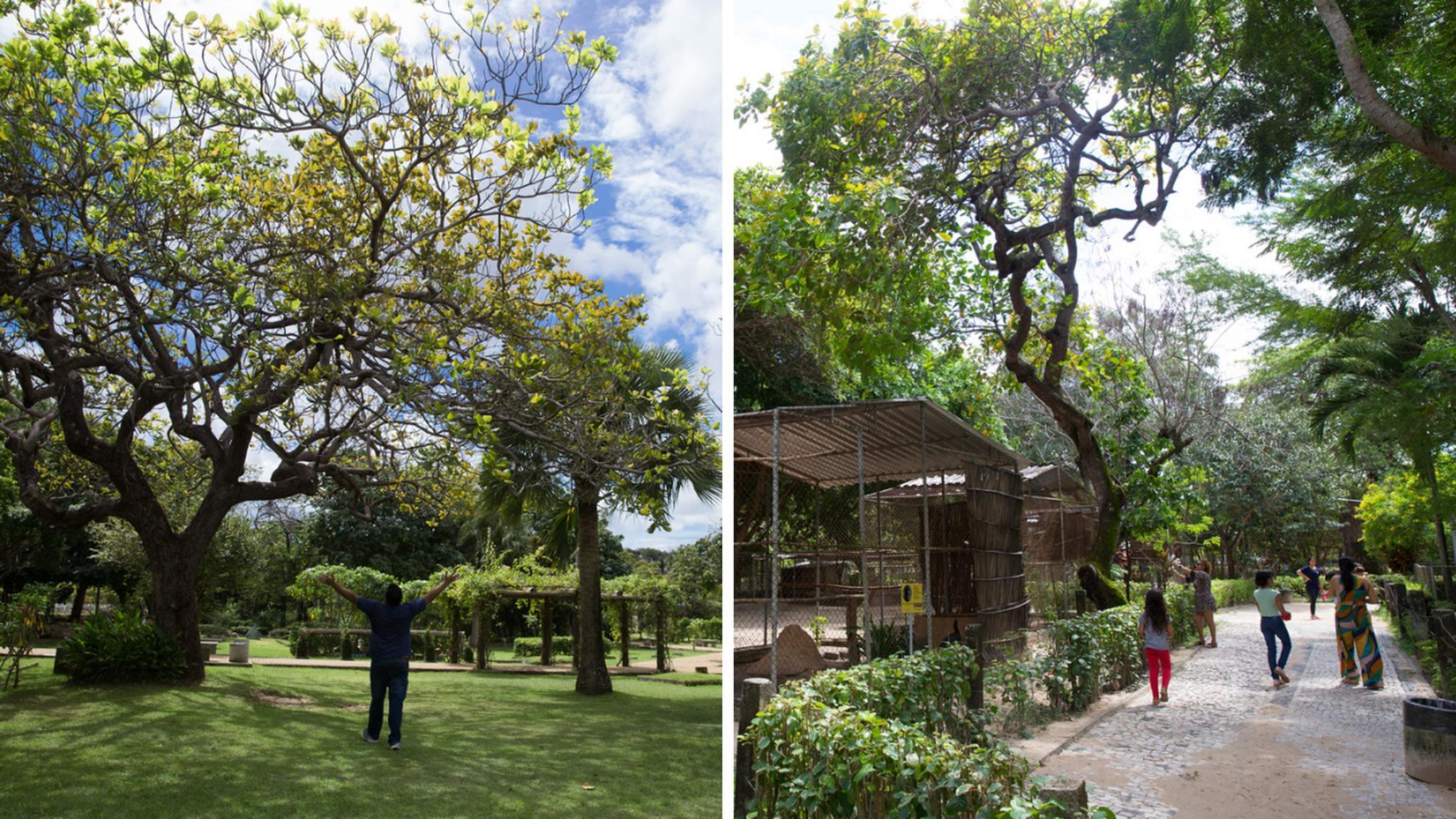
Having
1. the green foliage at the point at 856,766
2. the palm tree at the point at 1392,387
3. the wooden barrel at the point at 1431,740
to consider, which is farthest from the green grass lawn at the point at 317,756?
the palm tree at the point at 1392,387

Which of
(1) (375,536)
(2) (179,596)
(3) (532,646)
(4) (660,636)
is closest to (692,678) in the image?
(4) (660,636)

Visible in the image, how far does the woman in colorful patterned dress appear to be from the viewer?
22.8 feet

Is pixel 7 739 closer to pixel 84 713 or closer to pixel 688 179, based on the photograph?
pixel 84 713

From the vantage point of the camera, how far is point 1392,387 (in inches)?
342

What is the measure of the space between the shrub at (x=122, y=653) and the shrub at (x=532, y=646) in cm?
512

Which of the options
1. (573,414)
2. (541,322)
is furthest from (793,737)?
(541,322)

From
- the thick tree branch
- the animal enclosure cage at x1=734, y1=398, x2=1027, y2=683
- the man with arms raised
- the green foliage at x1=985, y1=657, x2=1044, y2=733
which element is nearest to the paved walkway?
the green foliage at x1=985, y1=657, x2=1044, y2=733

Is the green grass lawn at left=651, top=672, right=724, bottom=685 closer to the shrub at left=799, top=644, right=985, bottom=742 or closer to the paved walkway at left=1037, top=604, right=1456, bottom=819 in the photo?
the paved walkway at left=1037, top=604, right=1456, bottom=819

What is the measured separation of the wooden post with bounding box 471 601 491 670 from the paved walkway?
6497 millimetres

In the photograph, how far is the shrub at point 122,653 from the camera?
655 centimetres

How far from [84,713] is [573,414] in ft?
11.1

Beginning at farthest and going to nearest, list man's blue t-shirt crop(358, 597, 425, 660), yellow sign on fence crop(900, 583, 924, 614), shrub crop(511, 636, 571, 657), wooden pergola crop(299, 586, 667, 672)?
shrub crop(511, 636, 571, 657) < wooden pergola crop(299, 586, 667, 672) < man's blue t-shirt crop(358, 597, 425, 660) < yellow sign on fence crop(900, 583, 924, 614)

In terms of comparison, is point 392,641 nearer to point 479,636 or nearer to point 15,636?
point 15,636

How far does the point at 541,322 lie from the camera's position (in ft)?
21.5
